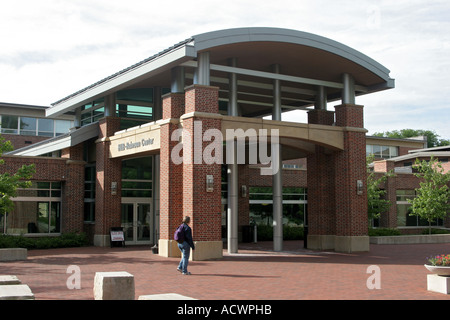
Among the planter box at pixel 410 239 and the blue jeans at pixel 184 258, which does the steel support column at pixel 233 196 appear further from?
the planter box at pixel 410 239

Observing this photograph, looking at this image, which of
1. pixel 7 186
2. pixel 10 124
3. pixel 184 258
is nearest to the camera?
pixel 184 258

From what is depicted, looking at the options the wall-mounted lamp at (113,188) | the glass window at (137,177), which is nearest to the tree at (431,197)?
the glass window at (137,177)

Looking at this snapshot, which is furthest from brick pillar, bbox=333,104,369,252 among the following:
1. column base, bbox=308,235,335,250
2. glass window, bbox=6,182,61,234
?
glass window, bbox=6,182,61,234

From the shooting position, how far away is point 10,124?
43906 millimetres

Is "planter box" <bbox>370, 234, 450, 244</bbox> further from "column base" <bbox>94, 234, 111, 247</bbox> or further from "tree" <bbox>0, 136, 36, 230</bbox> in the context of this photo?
"tree" <bbox>0, 136, 36, 230</bbox>

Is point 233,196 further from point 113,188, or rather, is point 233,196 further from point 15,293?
point 15,293

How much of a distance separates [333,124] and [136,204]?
35.7 ft

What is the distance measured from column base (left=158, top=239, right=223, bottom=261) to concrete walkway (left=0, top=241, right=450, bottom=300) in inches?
23.1

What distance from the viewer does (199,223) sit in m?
20.2

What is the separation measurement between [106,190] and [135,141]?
384 centimetres

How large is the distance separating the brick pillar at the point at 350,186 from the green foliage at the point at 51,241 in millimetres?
12688

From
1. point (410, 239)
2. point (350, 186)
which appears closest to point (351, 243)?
point (350, 186)

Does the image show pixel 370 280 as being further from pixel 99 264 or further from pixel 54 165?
pixel 54 165

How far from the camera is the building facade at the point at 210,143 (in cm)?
2066
